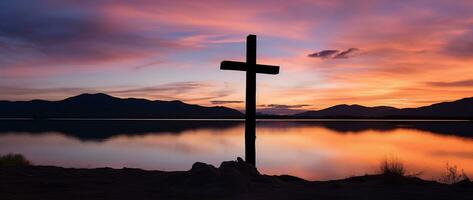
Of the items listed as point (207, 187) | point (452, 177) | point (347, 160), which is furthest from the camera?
point (347, 160)

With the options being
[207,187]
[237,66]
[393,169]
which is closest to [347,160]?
[393,169]

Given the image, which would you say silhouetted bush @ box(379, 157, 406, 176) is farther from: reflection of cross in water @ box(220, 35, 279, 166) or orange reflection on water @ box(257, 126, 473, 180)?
A: orange reflection on water @ box(257, 126, 473, 180)

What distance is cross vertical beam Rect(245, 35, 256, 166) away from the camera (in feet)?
36.9

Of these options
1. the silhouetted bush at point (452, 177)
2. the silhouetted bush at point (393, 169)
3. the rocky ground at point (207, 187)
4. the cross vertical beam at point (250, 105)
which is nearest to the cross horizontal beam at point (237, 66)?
the cross vertical beam at point (250, 105)

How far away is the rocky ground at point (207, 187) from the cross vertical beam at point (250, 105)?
154cm

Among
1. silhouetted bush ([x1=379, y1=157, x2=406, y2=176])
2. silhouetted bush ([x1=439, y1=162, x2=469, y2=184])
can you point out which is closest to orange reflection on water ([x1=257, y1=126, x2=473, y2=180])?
silhouetted bush ([x1=439, y1=162, x2=469, y2=184])

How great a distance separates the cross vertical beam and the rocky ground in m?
1.54

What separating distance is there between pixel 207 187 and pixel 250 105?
3.41m

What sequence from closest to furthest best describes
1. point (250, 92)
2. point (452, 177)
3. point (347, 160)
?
point (250, 92)
point (452, 177)
point (347, 160)

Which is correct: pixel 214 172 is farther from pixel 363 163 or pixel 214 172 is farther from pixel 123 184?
pixel 363 163

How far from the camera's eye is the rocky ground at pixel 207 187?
7.65 metres

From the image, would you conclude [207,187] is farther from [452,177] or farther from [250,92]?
[452,177]

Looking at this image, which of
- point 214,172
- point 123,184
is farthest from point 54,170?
point 214,172

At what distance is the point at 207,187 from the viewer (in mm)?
8367
